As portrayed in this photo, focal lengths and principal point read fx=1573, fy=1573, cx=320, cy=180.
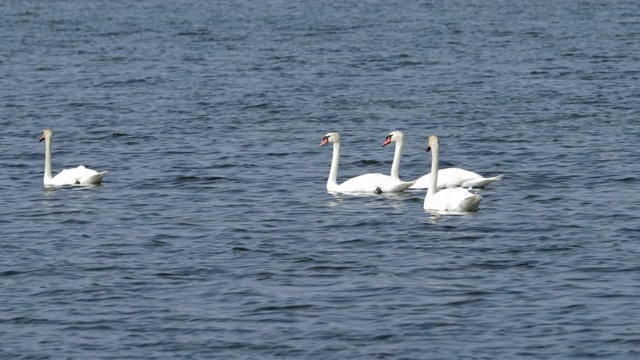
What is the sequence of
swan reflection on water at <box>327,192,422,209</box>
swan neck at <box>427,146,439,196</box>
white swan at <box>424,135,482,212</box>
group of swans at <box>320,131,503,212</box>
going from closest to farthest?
A: 1. white swan at <box>424,135,482,212</box>
2. swan neck at <box>427,146,439,196</box>
3. group of swans at <box>320,131,503,212</box>
4. swan reflection on water at <box>327,192,422,209</box>

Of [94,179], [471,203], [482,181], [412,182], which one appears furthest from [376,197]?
[94,179]

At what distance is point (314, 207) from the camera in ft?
75.4

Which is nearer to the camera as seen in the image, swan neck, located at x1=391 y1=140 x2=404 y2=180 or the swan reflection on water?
the swan reflection on water

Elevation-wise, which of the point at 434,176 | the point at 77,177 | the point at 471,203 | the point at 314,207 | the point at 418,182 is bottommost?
the point at 314,207

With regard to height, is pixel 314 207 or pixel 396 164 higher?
pixel 396 164

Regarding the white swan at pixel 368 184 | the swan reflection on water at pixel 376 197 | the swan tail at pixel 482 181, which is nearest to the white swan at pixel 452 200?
the swan reflection on water at pixel 376 197

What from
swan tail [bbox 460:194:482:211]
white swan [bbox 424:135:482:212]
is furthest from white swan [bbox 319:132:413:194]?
swan tail [bbox 460:194:482:211]

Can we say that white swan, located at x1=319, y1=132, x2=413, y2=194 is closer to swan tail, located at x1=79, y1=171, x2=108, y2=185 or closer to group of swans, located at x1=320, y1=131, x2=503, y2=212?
group of swans, located at x1=320, y1=131, x2=503, y2=212

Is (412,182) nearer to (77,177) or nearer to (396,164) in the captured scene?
(396,164)

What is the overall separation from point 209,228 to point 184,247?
4.91 ft

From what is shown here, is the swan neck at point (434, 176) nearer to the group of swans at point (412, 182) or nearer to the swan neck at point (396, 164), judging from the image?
the group of swans at point (412, 182)

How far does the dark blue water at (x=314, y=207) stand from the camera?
15.4 meters

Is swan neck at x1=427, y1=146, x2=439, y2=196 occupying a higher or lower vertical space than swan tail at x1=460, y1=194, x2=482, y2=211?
higher

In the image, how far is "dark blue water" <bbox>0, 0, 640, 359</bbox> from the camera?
15430mm
